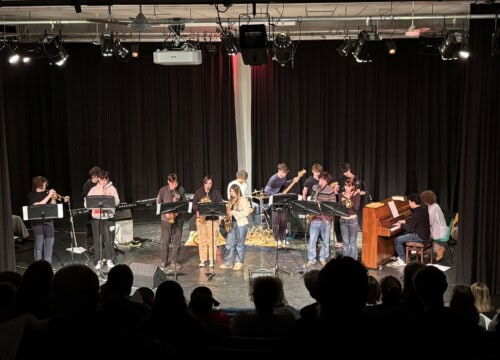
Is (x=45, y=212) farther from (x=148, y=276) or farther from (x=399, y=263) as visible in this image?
(x=399, y=263)

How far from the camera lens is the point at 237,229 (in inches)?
397

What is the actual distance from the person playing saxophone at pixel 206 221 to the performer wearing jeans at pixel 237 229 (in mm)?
267

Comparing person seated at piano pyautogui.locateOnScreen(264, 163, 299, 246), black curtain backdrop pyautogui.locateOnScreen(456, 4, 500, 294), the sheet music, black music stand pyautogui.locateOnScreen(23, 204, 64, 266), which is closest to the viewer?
black curtain backdrop pyautogui.locateOnScreen(456, 4, 500, 294)

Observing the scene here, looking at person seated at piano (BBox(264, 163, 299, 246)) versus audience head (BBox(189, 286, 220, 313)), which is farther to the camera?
person seated at piano (BBox(264, 163, 299, 246))

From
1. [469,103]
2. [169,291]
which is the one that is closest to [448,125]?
[469,103]

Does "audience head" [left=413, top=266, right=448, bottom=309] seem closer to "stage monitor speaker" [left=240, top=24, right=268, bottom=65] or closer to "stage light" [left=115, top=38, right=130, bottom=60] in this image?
"stage monitor speaker" [left=240, top=24, right=268, bottom=65]

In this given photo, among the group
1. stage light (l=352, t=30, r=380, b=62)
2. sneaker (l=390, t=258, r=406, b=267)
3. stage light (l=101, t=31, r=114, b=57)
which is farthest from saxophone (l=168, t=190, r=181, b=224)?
stage light (l=352, t=30, r=380, b=62)

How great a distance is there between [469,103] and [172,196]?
499 centimetres

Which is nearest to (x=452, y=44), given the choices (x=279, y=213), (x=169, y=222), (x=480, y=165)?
(x=480, y=165)

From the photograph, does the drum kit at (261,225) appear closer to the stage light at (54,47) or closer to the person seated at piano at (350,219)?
the person seated at piano at (350,219)

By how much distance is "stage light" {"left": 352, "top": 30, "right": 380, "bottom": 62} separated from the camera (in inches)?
390

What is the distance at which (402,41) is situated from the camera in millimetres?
14164

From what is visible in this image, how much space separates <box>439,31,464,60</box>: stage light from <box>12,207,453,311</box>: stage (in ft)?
11.8

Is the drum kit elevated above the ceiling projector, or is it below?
below
